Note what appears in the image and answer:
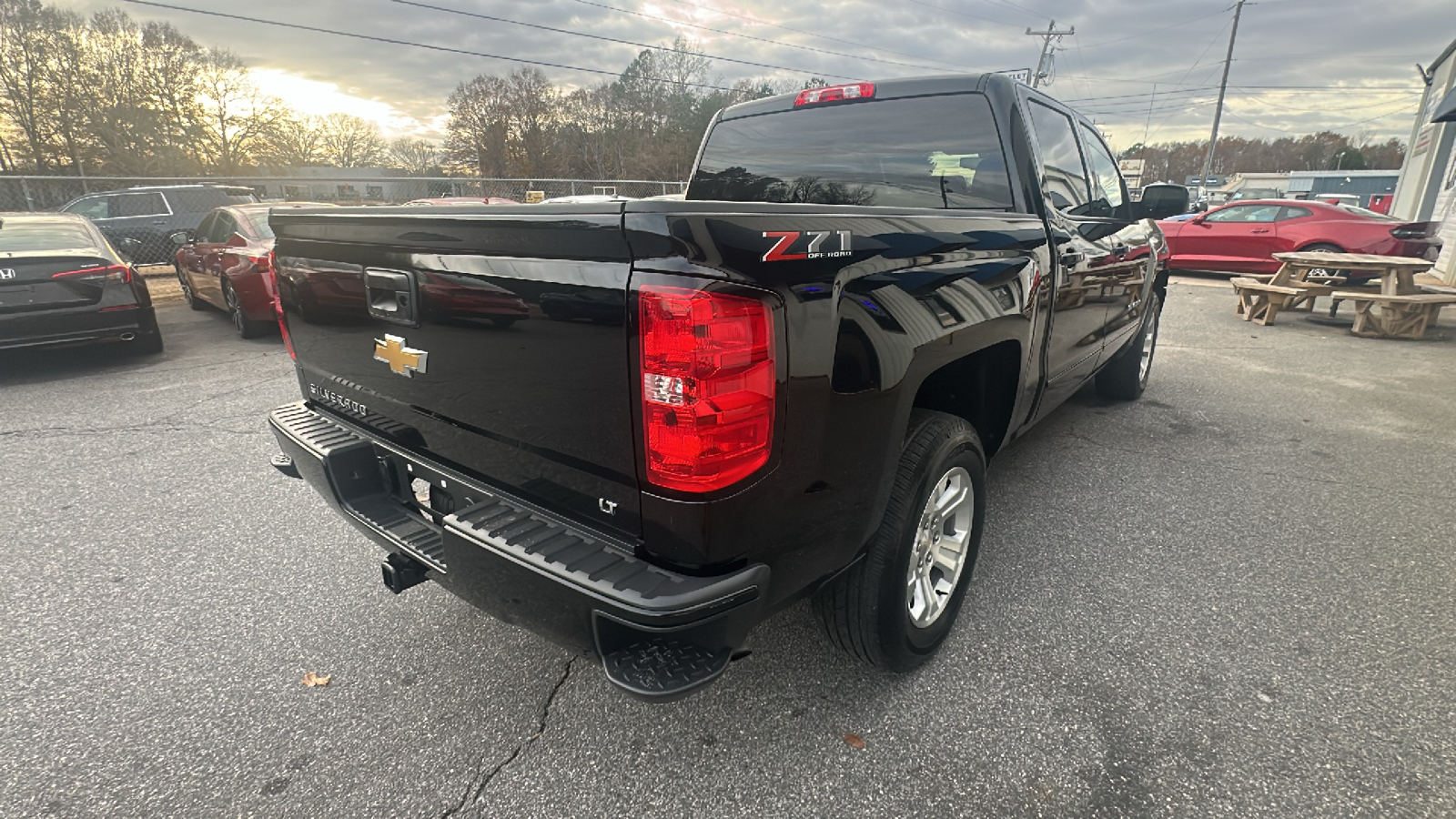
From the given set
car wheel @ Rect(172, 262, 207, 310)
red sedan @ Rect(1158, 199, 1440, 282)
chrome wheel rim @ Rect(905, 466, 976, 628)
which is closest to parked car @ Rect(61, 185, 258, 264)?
car wheel @ Rect(172, 262, 207, 310)

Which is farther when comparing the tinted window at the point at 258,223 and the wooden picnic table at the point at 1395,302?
the wooden picnic table at the point at 1395,302

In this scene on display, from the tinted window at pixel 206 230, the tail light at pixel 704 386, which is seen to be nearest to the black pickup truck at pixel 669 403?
the tail light at pixel 704 386

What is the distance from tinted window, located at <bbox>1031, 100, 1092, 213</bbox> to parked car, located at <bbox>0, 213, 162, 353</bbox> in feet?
24.8

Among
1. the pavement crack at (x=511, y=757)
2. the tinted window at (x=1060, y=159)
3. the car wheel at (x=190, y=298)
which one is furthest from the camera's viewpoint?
the car wheel at (x=190, y=298)

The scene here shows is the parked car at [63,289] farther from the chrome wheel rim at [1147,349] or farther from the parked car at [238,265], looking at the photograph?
the chrome wheel rim at [1147,349]

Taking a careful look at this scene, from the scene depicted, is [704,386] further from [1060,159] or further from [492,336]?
[1060,159]

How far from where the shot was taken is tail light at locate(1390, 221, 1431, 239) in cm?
1060

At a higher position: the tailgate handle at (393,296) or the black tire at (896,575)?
the tailgate handle at (393,296)

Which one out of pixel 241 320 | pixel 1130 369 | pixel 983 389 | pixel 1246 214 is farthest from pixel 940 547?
pixel 1246 214

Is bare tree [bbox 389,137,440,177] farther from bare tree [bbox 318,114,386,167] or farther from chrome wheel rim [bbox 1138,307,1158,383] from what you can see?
chrome wheel rim [bbox 1138,307,1158,383]

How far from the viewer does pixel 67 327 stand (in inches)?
235

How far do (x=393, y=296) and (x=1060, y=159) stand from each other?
302cm

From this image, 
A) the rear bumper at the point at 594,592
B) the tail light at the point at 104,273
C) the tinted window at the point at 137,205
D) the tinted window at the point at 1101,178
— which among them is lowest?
the rear bumper at the point at 594,592

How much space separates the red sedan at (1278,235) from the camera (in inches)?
422
